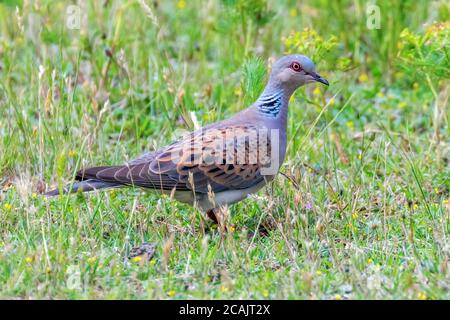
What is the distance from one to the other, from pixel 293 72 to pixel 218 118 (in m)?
1.12

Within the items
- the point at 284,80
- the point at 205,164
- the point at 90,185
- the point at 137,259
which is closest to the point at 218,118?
the point at 284,80

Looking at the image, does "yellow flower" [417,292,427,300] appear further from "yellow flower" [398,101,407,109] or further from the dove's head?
"yellow flower" [398,101,407,109]

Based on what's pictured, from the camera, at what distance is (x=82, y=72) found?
8.27m

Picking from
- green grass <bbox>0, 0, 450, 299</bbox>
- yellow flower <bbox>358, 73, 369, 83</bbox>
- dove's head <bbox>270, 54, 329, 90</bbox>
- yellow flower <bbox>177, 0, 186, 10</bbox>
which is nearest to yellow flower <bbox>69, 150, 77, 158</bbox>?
green grass <bbox>0, 0, 450, 299</bbox>

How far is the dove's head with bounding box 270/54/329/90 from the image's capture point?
245 inches

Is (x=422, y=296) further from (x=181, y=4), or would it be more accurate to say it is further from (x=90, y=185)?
(x=181, y=4)

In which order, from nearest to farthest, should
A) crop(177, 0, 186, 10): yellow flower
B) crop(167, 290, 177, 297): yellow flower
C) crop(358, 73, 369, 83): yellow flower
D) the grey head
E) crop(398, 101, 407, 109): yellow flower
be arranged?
crop(167, 290, 177, 297): yellow flower, the grey head, crop(398, 101, 407, 109): yellow flower, crop(358, 73, 369, 83): yellow flower, crop(177, 0, 186, 10): yellow flower

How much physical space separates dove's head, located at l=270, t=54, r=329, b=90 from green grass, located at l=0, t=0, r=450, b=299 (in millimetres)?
137

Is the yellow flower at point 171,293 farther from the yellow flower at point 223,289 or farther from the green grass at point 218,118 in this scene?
the yellow flower at point 223,289

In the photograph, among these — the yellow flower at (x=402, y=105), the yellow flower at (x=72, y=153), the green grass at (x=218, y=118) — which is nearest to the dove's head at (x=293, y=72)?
the green grass at (x=218, y=118)

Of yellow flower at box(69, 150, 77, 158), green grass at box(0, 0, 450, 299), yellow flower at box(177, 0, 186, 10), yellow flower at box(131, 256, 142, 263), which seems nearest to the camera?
green grass at box(0, 0, 450, 299)

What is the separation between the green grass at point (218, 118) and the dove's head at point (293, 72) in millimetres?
137

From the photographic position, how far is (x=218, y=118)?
7.19 m

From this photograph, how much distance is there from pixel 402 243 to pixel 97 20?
3.99m
